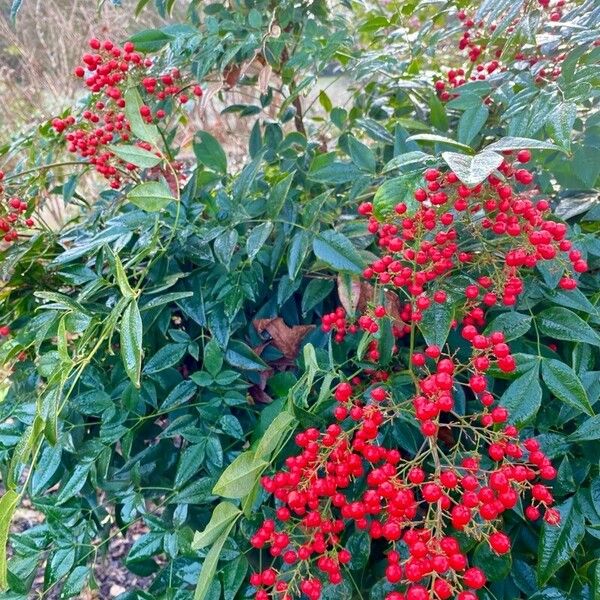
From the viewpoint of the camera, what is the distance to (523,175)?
0.69 meters

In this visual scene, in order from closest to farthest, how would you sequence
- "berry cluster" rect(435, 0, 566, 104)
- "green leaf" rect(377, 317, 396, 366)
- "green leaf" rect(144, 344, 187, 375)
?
"green leaf" rect(377, 317, 396, 366), "green leaf" rect(144, 344, 187, 375), "berry cluster" rect(435, 0, 566, 104)

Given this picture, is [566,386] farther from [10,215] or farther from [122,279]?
[10,215]

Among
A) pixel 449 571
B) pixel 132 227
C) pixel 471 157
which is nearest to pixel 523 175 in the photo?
pixel 471 157

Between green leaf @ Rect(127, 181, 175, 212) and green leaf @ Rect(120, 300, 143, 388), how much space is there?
165 mm

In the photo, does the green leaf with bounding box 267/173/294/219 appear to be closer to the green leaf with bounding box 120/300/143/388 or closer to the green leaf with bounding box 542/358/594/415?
the green leaf with bounding box 120/300/143/388

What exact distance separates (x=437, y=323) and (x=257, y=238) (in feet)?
0.93

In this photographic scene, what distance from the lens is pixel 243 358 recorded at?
2.78ft

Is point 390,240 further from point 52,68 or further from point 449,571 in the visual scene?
point 52,68

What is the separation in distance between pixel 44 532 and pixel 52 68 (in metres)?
3.71

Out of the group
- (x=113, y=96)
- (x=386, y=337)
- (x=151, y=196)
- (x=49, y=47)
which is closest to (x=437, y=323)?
(x=386, y=337)

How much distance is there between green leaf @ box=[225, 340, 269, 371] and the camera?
0.84 metres

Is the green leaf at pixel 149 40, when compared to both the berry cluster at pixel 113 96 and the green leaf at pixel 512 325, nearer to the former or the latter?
the berry cluster at pixel 113 96

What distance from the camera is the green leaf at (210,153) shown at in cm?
101

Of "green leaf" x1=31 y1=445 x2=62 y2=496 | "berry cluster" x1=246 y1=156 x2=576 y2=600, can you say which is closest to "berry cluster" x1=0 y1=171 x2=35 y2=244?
"green leaf" x1=31 y1=445 x2=62 y2=496
